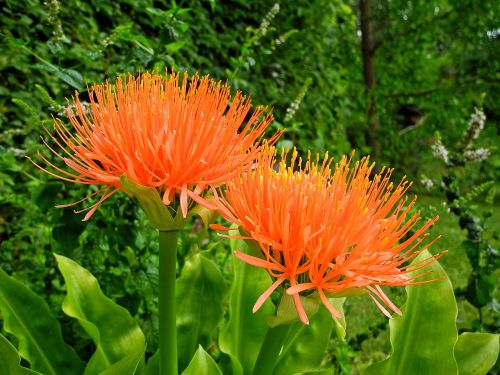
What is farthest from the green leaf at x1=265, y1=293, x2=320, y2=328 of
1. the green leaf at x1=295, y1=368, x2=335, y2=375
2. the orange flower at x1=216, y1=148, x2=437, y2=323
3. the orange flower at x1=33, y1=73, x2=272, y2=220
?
the green leaf at x1=295, y1=368, x2=335, y2=375

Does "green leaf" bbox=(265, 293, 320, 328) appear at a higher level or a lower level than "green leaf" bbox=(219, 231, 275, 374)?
higher

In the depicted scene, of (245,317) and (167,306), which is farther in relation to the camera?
(245,317)

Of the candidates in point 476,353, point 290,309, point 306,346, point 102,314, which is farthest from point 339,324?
point 102,314

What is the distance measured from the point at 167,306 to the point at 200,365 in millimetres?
158

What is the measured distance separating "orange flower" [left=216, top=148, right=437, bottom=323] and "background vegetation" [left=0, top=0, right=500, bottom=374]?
256mm

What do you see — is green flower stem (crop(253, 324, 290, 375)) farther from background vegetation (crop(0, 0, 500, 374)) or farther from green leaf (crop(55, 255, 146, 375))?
green leaf (crop(55, 255, 146, 375))

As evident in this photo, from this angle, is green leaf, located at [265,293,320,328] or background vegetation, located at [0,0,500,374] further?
background vegetation, located at [0,0,500,374]

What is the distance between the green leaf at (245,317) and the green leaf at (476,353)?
498 mm

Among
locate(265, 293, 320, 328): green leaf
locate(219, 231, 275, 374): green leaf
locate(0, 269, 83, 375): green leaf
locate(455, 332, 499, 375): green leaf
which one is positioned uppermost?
locate(265, 293, 320, 328): green leaf

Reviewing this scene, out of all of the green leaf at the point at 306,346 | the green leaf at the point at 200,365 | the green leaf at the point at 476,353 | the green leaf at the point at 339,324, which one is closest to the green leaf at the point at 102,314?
the green leaf at the point at 200,365

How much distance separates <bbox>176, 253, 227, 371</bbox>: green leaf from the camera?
4.50 ft

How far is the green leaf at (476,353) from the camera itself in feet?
3.92

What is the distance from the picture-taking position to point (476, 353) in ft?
4.00

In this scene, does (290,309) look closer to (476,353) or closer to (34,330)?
(476,353)
